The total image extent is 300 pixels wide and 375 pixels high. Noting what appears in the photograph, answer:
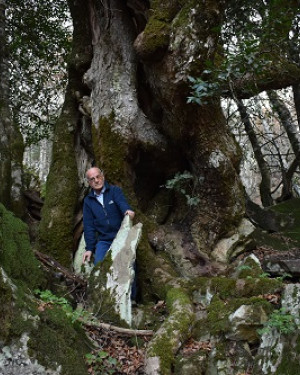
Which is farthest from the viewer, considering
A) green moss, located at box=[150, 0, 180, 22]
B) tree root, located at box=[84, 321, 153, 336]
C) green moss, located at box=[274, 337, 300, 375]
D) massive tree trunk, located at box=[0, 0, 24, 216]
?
massive tree trunk, located at box=[0, 0, 24, 216]

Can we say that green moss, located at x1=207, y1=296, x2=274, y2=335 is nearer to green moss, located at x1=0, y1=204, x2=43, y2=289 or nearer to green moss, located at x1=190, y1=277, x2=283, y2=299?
green moss, located at x1=190, y1=277, x2=283, y2=299

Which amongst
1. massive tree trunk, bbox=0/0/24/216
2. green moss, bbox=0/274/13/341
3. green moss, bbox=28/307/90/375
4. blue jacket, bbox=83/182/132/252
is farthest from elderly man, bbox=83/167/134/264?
green moss, bbox=0/274/13/341

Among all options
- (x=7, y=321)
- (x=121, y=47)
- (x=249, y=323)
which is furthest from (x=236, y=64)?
(x=7, y=321)

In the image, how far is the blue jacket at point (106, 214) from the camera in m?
5.39

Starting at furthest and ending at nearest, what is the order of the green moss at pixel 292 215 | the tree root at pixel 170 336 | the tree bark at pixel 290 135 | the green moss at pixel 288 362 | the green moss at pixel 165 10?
1. the tree bark at pixel 290 135
2. the green moss at pixel 292 215
3. the green moss at pixel 165 10
4. the tree root at pixel 170 336
5. the green moss at pixel 288 362

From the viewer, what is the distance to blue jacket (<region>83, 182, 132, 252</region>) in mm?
5395

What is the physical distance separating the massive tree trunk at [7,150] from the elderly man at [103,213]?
1.64 m

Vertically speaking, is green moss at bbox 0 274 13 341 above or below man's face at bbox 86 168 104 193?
below

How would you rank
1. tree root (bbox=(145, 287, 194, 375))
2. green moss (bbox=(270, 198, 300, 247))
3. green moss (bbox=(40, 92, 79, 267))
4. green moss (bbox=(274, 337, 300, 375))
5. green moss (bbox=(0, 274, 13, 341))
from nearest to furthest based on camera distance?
green moss (bbox=(274, 337, 300, 375)), green moss (bbox=(0, 274, 13, 341)), tree root (bbox=(145, 287, 194, 375)), green moss (bbox=(40, 92, 79, 267)), green moss (bbox=(270, 198, 300, 247))

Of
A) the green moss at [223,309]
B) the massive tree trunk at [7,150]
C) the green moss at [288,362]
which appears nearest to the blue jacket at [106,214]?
the massive tree trunk at [7,150]

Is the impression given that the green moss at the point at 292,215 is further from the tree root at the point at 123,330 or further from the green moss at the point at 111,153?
the tree root at the point at 123,330

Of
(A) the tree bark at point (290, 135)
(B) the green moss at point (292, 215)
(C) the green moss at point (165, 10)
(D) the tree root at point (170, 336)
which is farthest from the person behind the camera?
(A) the tree bark at point (290, 135)

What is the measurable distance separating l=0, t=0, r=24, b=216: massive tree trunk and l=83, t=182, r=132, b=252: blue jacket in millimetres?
1641

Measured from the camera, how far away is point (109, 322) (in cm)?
435
